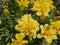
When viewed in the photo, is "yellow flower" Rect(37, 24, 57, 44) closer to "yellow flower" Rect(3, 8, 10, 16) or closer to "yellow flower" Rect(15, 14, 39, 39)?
"yellow flower" Rect(15, 14, 39, 39)

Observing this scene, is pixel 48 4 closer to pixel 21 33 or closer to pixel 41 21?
pixel 41 21

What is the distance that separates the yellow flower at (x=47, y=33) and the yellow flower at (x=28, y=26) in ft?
0.20

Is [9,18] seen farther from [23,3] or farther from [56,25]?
[56,25]

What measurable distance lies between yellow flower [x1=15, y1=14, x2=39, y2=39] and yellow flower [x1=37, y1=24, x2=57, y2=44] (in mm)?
62

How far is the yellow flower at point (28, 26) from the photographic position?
6.46 feet

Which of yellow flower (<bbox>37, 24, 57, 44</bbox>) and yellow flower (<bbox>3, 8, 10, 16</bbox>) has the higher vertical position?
yellow flower (<bbox>3, 8, 10, 16</bbox>)

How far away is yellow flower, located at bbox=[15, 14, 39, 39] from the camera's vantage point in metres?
1.97

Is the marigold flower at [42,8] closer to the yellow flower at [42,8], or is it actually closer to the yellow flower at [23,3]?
the yellow flower at [42,8]

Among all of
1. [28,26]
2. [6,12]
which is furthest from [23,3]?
[28,26]

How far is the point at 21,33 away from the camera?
6.49 ft

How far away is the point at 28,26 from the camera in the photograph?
6.46 feet

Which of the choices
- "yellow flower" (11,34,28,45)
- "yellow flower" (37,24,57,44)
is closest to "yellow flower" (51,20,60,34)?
"yellow flower" (37,24,57,44)

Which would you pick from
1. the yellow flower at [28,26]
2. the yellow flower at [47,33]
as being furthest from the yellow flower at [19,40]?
the yellow flower at [47,33]

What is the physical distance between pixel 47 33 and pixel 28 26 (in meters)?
0.20
